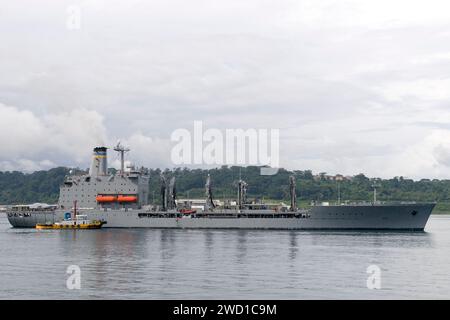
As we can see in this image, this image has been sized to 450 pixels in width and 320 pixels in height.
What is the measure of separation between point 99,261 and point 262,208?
41449mm

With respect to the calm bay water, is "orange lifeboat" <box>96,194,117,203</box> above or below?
above

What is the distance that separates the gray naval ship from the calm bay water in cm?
1518

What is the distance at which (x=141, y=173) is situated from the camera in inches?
3371

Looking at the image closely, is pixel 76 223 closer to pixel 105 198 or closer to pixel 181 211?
pixel 105 198

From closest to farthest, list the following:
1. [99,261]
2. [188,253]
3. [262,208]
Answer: [99,261], [188,253], [262,208]

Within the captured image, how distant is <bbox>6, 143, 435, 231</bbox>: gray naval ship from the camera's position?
249ft

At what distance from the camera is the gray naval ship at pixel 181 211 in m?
75.9

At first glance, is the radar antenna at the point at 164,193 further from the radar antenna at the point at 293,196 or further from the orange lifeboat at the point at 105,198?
the radar antenna at the point at 293,196

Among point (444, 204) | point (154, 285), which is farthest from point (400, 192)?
point (154, 285)

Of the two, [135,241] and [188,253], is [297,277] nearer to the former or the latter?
[188,253]

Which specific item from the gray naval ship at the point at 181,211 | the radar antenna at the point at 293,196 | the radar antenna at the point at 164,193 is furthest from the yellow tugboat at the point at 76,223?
the radar antenna at the point at 293,196

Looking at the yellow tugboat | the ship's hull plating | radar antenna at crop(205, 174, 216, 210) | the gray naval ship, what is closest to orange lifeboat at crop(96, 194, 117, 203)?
the gray naval ship

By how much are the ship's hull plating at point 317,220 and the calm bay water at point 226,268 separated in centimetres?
1481

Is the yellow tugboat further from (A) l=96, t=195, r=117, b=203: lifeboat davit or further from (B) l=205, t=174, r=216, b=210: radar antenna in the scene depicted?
(B) l=205, t=174, r=216, b=210: radar antenna
